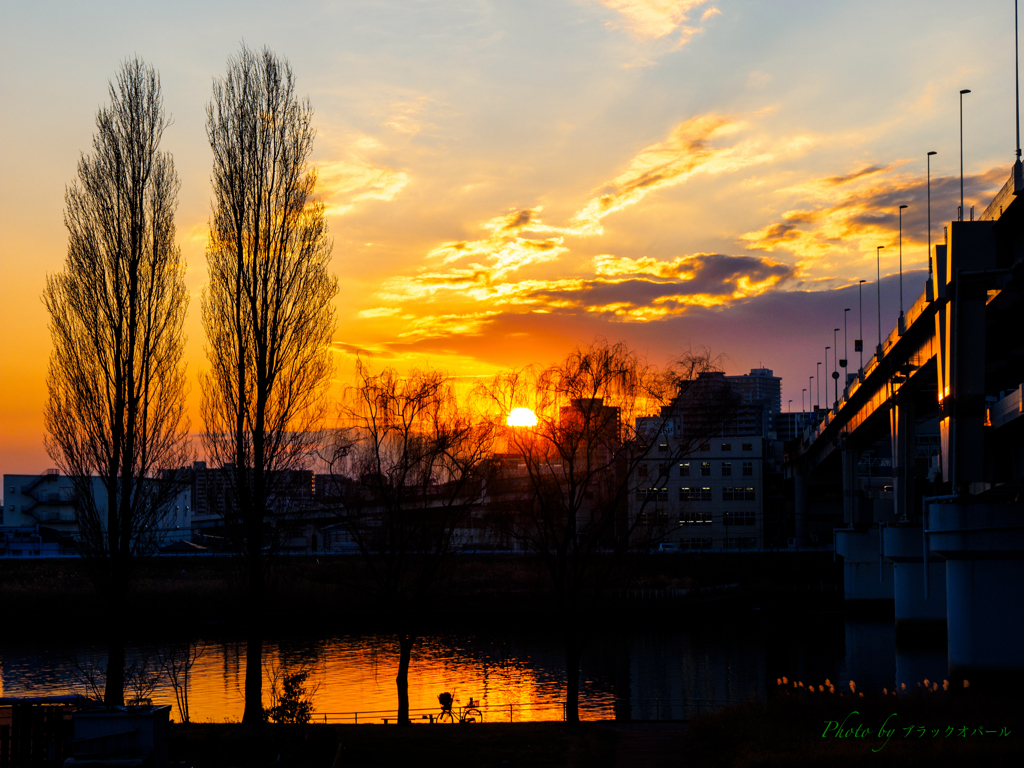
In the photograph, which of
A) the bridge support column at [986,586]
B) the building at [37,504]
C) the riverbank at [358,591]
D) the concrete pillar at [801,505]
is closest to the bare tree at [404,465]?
the bridge support column at [986,586]

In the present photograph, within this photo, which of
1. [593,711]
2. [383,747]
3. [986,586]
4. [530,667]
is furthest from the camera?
[530,667]

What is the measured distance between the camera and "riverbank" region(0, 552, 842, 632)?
79062 millimetres

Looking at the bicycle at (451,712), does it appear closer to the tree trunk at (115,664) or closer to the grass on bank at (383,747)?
the grass on bank at (383,747)

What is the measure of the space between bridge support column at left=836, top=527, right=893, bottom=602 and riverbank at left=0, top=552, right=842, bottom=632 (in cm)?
686

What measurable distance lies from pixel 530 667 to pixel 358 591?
24563 millimetres

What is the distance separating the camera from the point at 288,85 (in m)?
30.9

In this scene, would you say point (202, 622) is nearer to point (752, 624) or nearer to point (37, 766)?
point (752, 624)

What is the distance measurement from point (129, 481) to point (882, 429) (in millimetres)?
73246

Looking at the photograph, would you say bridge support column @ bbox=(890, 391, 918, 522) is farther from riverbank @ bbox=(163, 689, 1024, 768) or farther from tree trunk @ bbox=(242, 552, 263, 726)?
tree trunk @ bbox=(242, 552, 263, 726)

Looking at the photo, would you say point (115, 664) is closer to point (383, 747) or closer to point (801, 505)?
point (383, 747)

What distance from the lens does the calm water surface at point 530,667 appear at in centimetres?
→ 4597

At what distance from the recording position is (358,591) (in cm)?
7644

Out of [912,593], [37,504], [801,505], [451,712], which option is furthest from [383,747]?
[37,504]

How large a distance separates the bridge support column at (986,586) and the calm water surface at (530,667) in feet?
39.8
